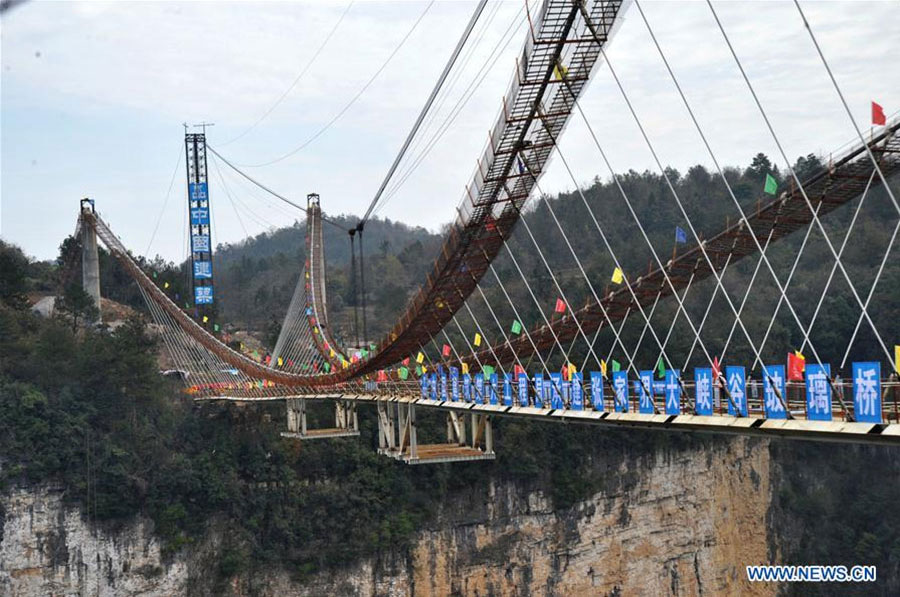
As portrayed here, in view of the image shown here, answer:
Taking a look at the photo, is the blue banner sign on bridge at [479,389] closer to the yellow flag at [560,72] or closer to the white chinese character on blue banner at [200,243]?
the yellow flag at [560,72]

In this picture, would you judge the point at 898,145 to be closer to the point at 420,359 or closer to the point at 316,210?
the point at 420,359

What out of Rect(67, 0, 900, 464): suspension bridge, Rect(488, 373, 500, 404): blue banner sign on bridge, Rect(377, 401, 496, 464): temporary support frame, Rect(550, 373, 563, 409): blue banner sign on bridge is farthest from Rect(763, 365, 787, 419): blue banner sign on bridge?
Rect(377, 401, 496, 464): temporary support frame

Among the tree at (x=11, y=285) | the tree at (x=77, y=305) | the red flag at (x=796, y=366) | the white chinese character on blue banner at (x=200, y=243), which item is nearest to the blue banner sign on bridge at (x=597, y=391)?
the red flag at (x=796, y=366)

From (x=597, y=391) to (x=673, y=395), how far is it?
3.05 m

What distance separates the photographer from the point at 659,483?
65.4 m

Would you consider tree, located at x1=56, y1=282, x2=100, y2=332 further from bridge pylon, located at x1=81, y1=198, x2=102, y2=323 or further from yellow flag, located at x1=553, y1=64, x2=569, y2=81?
yellow flag, located at x1=553, y1=64, x2=569, y2=81

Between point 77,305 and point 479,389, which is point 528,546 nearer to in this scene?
point 77,305

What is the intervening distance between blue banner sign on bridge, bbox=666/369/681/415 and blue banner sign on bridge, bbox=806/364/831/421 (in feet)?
12.7

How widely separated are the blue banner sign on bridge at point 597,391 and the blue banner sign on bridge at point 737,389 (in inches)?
183

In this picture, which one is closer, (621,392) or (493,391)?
(621,392)

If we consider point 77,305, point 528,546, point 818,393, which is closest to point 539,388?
point 818,393

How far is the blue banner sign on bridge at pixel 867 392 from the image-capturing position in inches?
774

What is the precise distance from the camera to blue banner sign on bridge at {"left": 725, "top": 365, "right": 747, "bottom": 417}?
73.7 feet

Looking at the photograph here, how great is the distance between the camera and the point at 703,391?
77.5 ft
